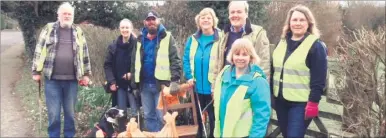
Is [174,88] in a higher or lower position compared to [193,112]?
higher

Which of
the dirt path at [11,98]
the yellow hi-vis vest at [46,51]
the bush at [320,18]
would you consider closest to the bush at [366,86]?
the yellow hi-vis vest at [46,51]

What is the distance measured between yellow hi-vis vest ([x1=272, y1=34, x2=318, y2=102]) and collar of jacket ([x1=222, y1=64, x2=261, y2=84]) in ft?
1.69

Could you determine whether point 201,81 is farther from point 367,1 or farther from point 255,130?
point 367,1

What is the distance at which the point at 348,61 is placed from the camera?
4.82 m

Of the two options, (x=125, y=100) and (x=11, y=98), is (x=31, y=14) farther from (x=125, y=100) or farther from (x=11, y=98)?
(x=125, y=100)

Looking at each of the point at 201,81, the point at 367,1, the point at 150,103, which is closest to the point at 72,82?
the point at 150,103

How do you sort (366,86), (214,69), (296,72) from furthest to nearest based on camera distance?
(214,69) < (366,86) < (296,72)

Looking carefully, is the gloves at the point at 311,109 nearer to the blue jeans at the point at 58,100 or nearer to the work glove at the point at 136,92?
the work glove at the point at 136,92

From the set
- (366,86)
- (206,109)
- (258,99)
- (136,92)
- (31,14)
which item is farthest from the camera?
(31,14)

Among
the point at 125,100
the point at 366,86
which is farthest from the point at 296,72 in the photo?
the point at 125,100

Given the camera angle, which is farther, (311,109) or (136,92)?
(136,92)

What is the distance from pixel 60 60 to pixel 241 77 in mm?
2613

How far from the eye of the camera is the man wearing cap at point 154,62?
5.81 meters

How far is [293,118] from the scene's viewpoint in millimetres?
4430
